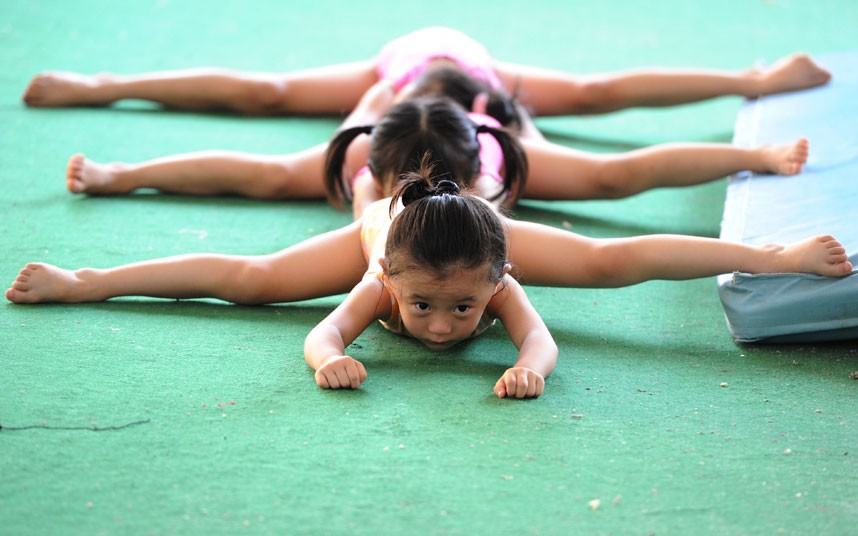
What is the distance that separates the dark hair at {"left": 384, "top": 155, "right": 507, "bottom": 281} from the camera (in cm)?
161

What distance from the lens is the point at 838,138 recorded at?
2.41m

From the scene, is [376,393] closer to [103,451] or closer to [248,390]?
[248,390]

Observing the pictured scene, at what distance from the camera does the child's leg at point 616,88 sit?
113 inches

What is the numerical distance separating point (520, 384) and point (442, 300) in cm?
16

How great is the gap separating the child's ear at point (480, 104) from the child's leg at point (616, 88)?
1.01 feet

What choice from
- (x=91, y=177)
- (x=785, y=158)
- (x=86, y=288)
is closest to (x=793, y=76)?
(x=785, y=158)

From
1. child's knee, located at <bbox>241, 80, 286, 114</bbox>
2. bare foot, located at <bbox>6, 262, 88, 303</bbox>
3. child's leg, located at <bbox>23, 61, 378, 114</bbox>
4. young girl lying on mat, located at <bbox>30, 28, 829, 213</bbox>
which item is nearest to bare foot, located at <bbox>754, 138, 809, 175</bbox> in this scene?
young girl lying on mat, located at <bbox>30, 28, 829, 213</bbox>

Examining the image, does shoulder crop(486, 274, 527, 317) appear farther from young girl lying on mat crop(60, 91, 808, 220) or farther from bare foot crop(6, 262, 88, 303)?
bare foot crop(6, 262, 88, 303)

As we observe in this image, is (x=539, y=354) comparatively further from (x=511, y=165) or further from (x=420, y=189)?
(x=511, y=165)

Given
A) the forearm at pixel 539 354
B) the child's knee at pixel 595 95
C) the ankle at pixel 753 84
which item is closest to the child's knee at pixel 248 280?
the forearm at pixel 539 354

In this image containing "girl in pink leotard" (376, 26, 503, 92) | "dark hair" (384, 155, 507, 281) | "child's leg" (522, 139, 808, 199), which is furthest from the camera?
"girl in pink leotard" (376, 26, 503, 92)

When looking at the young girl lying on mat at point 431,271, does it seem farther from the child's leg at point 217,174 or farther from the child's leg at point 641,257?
the child's leg at point 217,174

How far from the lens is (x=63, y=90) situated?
295cm

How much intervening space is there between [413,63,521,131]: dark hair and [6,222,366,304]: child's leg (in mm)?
688
